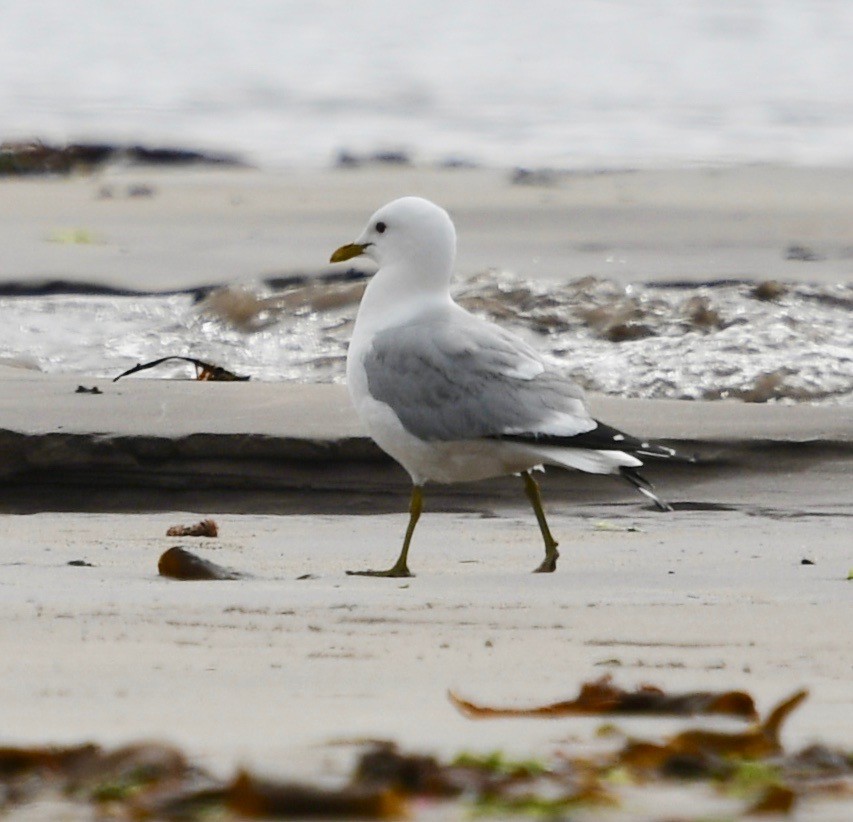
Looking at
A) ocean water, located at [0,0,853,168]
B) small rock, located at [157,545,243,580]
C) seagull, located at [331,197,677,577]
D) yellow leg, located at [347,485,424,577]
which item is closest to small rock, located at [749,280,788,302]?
seagull, located at [331,197,677,577]

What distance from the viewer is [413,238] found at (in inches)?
214

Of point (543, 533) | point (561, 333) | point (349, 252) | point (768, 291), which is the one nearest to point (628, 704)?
point (543, 533)

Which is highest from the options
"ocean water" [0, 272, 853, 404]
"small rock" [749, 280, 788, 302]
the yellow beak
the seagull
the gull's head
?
the gull's head

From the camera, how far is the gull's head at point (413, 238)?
539cm

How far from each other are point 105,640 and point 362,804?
3.72 feet

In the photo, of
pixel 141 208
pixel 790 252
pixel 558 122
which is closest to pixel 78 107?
pixel 558 122

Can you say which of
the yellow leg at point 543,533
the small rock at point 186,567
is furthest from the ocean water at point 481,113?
the small rock at point 186,567

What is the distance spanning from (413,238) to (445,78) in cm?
1754

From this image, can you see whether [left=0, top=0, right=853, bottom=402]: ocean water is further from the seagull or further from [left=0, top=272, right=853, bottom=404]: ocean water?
the seagull

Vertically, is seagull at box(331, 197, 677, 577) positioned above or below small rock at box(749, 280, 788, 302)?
above

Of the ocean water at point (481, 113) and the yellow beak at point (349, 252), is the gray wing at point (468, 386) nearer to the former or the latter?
the yellow beak at point (349, 252)

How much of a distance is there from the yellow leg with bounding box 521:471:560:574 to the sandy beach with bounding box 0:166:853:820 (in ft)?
0.19

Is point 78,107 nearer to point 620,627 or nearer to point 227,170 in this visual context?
point 227,170

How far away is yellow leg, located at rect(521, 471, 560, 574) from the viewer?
4.52 m
